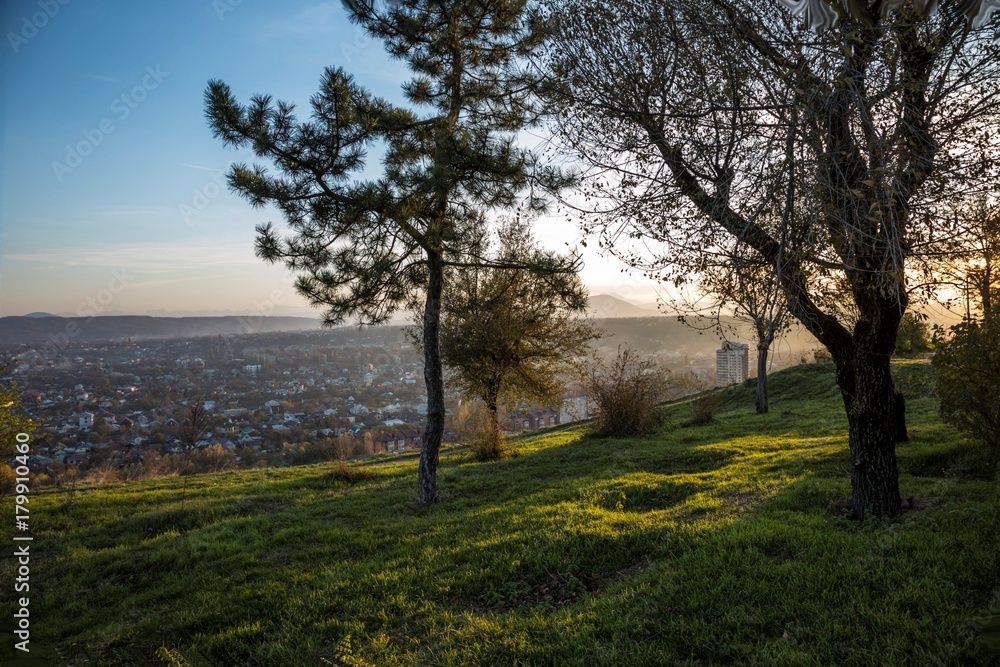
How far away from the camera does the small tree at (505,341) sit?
15.3m

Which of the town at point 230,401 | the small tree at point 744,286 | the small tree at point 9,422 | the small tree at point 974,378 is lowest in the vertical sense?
the town at point 230,401

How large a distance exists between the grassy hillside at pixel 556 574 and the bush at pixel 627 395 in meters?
6.08

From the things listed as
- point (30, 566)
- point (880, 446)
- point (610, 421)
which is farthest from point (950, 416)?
point (30, 566)

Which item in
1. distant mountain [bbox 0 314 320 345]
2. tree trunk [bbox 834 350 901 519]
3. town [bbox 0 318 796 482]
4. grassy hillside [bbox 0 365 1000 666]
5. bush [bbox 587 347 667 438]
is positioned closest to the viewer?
grassy hillside [bbox 0 365 1000 666]

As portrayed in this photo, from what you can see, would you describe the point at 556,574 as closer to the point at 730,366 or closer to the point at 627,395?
the point at 627,395

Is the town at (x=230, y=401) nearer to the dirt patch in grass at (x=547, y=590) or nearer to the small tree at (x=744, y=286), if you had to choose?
the dirt patch in grass at (x=547, y=590)

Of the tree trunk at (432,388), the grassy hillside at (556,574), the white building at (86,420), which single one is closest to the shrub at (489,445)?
the grassy hillside at (556,574)

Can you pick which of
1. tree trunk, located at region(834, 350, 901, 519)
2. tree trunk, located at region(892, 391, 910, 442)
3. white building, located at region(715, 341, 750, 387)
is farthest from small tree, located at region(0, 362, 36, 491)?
white building, located at region(715, 341, 750, 387)

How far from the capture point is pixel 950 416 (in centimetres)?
721

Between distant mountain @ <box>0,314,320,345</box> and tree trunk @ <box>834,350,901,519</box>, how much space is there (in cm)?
2232

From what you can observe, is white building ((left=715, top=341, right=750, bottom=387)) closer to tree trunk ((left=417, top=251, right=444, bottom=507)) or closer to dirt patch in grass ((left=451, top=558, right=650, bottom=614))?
tree trunk ((left=417, top=251, right=444, bottom=507))

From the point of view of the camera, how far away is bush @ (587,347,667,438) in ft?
53.4

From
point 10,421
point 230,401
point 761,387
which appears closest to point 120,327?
point 230,401

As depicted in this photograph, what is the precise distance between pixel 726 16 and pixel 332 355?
5029 cm
